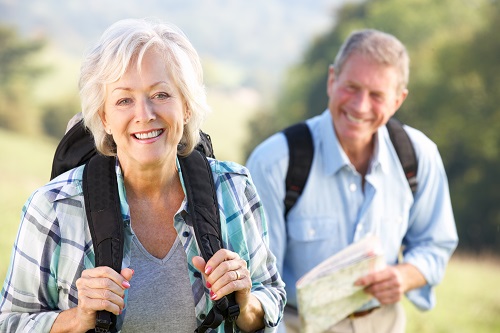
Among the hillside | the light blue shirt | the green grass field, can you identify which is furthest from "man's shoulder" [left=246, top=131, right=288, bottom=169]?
the hillside

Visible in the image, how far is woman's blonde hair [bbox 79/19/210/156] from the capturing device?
99.2 inches

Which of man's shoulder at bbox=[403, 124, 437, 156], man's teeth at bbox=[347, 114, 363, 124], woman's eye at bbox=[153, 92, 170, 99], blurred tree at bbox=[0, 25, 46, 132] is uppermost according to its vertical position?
blurred tree at bbox=[0, 25, 46, 132]

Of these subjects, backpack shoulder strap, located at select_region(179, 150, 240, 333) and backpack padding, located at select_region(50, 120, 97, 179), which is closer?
backpack shoulder strap, located at select_region(179, 150, 240, 333)

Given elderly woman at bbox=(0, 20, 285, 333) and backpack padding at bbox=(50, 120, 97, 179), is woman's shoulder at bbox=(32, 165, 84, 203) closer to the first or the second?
elderly woman at bbox=(0, 20, 285, 333)

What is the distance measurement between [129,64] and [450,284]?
27.7 ft

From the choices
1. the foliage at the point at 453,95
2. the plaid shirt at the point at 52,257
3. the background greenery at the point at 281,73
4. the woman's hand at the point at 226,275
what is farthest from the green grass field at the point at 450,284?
the plaid shirt at the point at 52,257

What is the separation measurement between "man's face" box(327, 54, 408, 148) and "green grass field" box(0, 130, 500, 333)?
14.2ft

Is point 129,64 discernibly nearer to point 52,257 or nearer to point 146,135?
point 146,135

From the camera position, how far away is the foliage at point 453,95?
1758 centimetres

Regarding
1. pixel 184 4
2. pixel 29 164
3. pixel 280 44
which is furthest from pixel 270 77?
pixel 29 164

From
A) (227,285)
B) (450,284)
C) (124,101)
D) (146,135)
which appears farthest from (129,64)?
(450,284)

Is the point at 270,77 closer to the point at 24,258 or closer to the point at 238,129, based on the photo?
the point at 238,129

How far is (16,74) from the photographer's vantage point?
1934 cm

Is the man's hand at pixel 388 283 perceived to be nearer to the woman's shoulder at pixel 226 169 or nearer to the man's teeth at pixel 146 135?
the woman's shoulder at pixel 226 169
